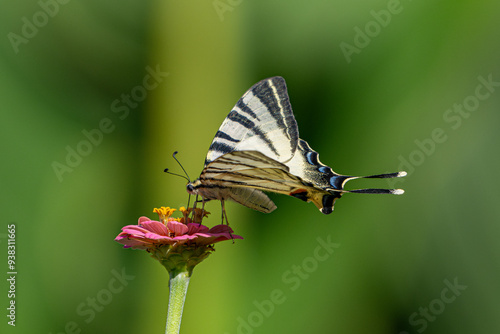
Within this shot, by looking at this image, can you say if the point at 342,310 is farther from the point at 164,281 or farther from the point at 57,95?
the point at 57,95

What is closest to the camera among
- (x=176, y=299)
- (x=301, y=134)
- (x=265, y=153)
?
(x=176, y=299)

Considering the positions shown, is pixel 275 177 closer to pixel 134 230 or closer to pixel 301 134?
pixel 134 230

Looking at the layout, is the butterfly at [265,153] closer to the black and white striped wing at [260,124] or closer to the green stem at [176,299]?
the black and white striped wing at [260,124]

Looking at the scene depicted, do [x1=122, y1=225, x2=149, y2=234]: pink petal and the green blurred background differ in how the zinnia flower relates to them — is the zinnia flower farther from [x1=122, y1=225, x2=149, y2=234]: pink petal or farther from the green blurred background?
the green blurred background

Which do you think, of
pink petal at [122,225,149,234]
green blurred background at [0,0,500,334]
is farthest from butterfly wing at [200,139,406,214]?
green blurred background at [0,0,500,334]

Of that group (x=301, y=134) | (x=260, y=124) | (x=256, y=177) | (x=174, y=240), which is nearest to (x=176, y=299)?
(x=174, y=240)

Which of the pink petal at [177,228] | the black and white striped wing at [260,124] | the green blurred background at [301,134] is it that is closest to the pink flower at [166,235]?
the pink petal at [177,228]

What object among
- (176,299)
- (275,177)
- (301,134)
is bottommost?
(176,299)
